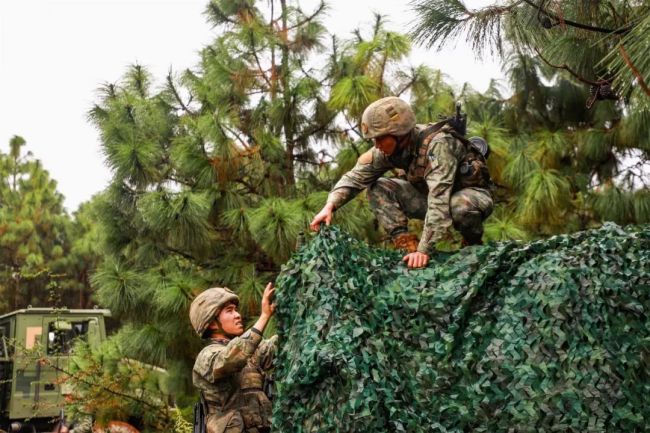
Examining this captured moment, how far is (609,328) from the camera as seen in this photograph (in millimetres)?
3057

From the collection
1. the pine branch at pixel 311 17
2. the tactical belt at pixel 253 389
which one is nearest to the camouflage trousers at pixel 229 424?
the tactical belt at pixel 253 389

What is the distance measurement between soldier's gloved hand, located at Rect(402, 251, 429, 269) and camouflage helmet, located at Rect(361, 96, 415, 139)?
59 cm

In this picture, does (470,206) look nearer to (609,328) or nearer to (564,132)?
(609,328)

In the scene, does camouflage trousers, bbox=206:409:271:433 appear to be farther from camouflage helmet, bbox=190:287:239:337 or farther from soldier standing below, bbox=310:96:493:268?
soldier standing below, bbox=310:96:493:268

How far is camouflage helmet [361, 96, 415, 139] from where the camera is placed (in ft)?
12.5

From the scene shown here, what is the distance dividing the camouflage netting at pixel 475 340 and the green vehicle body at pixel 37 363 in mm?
7192

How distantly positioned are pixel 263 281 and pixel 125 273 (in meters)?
1.34

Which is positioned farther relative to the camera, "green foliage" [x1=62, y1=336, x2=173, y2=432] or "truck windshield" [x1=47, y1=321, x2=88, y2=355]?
"truck windshield" [x1=47, y1=321, x2=88, y2=355]

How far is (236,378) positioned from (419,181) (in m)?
1.32

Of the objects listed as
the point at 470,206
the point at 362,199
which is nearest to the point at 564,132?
the point at 362,199

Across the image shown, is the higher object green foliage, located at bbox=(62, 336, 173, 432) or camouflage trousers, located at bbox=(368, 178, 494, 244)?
camouflage trousers, located at bbox=(368, 178, 494, 244)

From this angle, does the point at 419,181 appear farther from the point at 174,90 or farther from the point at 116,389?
the point at 116,389

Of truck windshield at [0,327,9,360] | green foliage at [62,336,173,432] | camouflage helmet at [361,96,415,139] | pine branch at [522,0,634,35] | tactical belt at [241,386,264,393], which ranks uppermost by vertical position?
pine branch at [522,0,634,35]

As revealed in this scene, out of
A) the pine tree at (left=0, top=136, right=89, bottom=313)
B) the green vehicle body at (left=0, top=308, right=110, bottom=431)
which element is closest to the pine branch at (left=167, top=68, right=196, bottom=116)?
the green vehicle body at (left=0, top=308, right=110, bottom=431)
